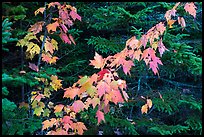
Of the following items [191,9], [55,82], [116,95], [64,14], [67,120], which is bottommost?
[67,120]

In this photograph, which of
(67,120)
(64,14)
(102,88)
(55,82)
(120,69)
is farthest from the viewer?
(120,69)

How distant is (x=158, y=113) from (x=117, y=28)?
157 cm

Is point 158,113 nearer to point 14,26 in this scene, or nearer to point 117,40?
point 117,40

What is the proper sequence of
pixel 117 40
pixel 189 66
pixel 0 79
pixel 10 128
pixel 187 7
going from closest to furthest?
pixel 0 79 → pixel 10 128 → pixel 187 7 → pixel 189 66 → pixel 117 40

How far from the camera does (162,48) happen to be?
276 centimetres

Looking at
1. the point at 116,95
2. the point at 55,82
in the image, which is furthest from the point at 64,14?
the point at 116,95

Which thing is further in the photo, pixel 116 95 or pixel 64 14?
pixel 64 14

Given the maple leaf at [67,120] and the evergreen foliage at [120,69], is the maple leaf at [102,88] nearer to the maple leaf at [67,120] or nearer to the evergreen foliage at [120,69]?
the maple leaf at [67,120]

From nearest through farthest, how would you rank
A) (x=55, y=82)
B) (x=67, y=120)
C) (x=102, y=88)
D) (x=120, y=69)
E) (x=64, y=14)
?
(x=102, y=88), (x=67, y=120), (x=64, y=14), (x=55, y=82), (x=120, y=69)

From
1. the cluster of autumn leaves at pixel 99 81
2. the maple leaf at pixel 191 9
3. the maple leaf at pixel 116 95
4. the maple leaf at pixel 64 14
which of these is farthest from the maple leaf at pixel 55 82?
the maple leaf at pixel 191 9

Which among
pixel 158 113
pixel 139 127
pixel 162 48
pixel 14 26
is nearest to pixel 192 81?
pixel 158 113

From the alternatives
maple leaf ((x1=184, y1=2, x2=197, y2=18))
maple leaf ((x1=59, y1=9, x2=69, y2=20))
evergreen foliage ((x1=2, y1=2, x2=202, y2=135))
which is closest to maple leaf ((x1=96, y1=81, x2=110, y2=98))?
evergreen foliage ((x1=2, y1=2, x2=202, y2=135))

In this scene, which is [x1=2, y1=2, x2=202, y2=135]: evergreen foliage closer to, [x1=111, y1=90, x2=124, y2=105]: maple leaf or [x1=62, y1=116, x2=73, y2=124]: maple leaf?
[x1=62, y1=116, x2=73, y2=124]: maple leaf

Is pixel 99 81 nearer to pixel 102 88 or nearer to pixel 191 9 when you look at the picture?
pixel 102 88
